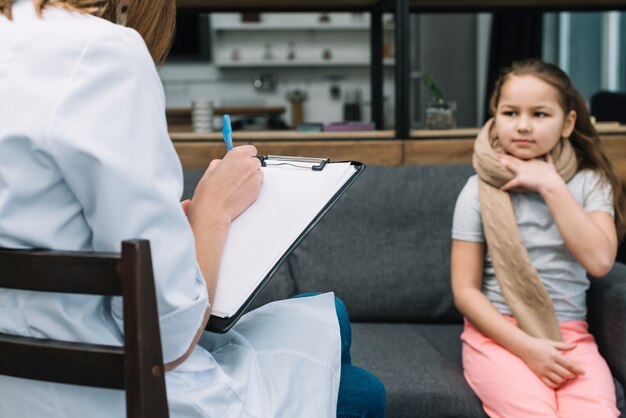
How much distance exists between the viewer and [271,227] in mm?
933

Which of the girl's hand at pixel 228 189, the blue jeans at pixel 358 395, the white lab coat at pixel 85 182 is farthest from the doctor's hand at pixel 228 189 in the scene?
the blue jeans at pixel 358 395

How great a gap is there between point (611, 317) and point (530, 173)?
0.35m

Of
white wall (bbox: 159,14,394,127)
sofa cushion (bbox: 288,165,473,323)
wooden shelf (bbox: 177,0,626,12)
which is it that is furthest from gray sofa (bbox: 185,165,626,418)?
white wall (bbox: 159,14,394,127)

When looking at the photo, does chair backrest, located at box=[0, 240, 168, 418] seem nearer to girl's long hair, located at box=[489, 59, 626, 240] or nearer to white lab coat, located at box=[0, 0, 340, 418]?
white lab coat, located at box=[0, 0, 340, 418]

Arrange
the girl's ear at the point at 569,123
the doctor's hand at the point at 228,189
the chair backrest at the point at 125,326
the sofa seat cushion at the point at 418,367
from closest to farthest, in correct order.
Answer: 1. the chair backrest at the point at 125,326
2. the doctor's hand at the point at 228,189
3. the sofa seat cushion at the point at 418,367
4. the girl's ear at the point at 569,123

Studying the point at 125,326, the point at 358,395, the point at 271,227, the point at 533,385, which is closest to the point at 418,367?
the point at 533,385

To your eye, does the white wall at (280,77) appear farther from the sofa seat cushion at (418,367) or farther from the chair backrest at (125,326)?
the chair backrest at (125,326)

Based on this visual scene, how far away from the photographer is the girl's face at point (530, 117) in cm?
151

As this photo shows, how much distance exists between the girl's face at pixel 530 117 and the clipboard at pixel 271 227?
0.64 metres

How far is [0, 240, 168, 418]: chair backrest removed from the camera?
2.21 feet

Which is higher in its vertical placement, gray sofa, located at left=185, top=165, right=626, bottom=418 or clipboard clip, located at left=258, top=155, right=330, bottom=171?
clipboard clip, located at left=258, top=155, right=330, bottom=171

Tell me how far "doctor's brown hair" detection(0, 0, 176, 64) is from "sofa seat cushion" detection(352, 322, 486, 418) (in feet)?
2.89

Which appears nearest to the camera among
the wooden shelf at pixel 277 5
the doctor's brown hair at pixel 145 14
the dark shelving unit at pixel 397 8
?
the doctor's brown hair at pixel 145 14

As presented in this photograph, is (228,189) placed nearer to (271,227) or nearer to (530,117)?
(271,227)
